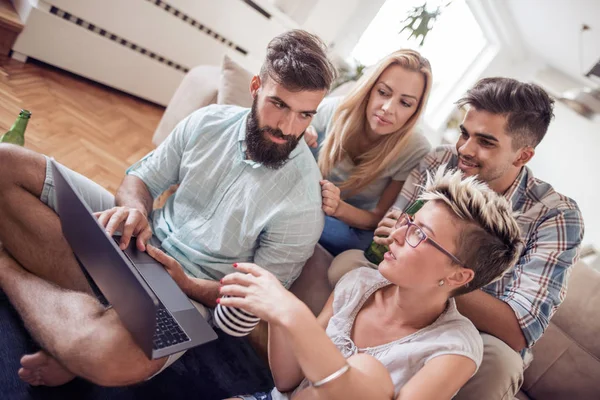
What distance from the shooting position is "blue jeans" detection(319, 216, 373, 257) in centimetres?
172

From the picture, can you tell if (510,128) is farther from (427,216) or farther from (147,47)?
(147,47)

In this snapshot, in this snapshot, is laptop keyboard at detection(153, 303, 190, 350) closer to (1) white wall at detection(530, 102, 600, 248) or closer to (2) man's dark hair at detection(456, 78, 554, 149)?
(2) man's dark hair at detection(456, 78, 554, 149)

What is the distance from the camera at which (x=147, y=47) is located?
10.3 feet

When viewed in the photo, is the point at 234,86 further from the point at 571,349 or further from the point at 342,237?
the point at 571,349

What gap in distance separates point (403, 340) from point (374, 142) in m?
0.95

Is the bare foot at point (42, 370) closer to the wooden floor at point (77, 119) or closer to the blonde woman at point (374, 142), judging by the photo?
the blonde woman at point (374, 142)

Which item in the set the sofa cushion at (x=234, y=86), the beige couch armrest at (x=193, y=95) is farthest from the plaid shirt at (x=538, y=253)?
the beige couch armrest at (x=193, y=95)

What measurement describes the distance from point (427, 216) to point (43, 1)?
2792mm

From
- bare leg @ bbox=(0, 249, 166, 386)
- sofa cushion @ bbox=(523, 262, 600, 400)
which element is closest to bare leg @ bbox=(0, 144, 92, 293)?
bare leg @ bbox=(0, 249, 166, 386)

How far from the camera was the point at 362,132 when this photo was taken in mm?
1800

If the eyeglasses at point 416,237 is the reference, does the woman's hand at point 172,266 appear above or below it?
below

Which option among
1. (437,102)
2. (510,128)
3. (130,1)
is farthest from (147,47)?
(437,102)

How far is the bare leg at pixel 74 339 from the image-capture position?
0.94 meters

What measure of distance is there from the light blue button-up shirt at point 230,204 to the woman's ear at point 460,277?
16.9 inches
